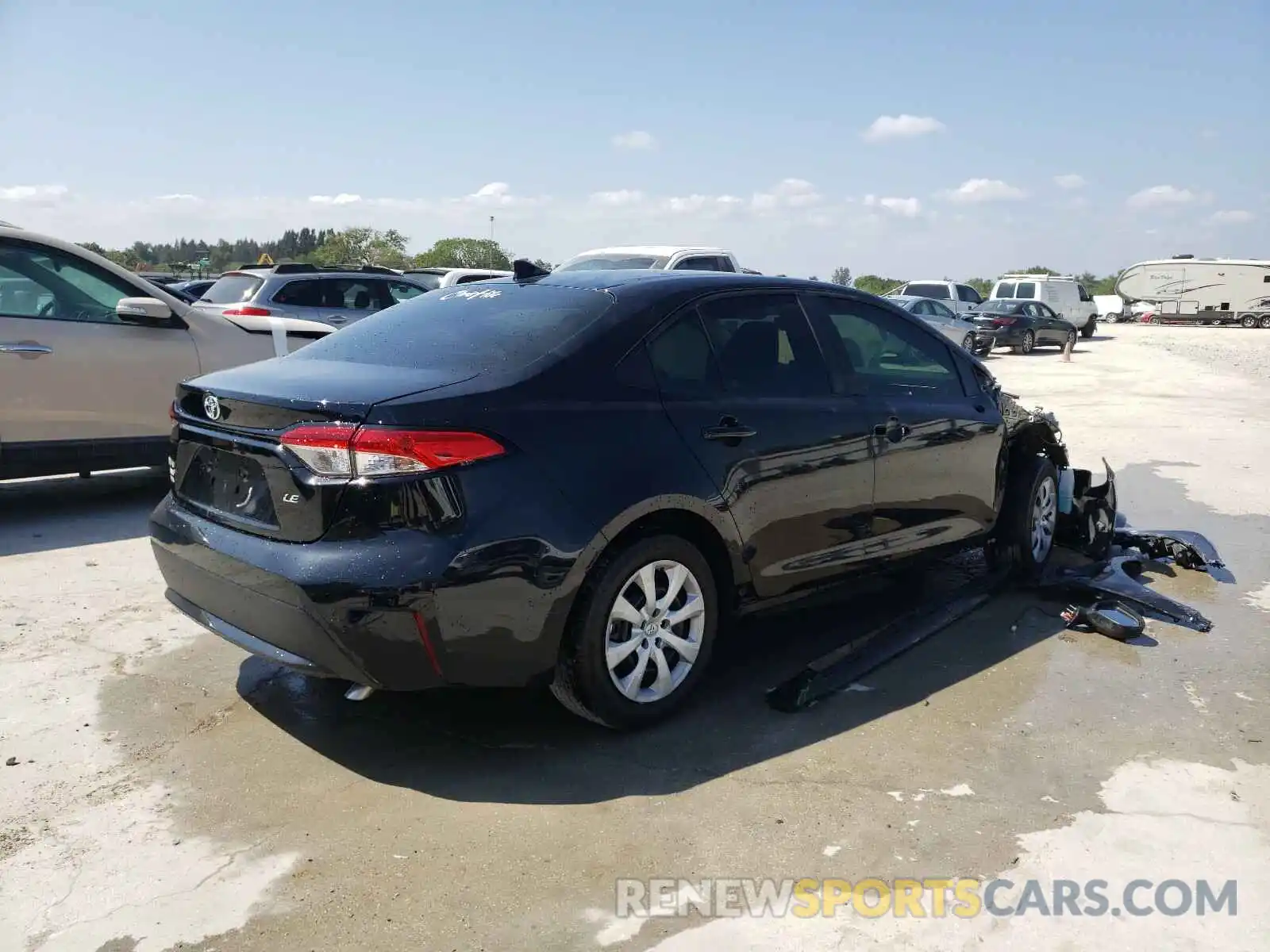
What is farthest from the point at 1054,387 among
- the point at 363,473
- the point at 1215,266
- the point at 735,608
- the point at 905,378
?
the point at 1215,266

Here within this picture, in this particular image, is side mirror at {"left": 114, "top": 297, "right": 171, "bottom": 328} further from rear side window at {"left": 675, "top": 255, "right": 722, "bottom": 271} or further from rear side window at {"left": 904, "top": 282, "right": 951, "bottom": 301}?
rear side window at {"left": 904, "top": 282, "right": 951, "bottom": 301}

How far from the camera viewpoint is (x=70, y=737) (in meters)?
3.83

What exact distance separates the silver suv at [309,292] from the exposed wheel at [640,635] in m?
9.40

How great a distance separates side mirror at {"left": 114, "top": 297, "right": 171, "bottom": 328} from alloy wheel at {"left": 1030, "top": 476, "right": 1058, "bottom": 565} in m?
5.60

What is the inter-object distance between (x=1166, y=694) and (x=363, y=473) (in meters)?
3.35

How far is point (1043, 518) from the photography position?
5.92 metres

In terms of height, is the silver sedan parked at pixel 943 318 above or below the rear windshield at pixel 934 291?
below

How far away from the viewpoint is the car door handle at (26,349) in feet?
21.5

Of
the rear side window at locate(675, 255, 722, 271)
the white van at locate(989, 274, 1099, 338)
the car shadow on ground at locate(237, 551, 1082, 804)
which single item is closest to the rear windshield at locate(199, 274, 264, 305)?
the rear side window at locate(675, 255, 722, 271)

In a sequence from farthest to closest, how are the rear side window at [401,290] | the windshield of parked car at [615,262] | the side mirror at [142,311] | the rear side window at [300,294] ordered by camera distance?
the windshield of parked car at [615,262]
the rear side window at [401,290]
the rear side window at [300,294]
the side mirror at [142,311]

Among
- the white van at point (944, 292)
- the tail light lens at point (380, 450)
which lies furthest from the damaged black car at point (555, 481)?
the white van at point (944, 292)

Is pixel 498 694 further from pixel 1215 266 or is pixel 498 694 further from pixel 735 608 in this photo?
pixel 1215 266

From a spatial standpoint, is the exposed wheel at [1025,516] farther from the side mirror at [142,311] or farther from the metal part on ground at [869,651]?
the side mirror at [142,311]

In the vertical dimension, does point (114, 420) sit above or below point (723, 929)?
above
